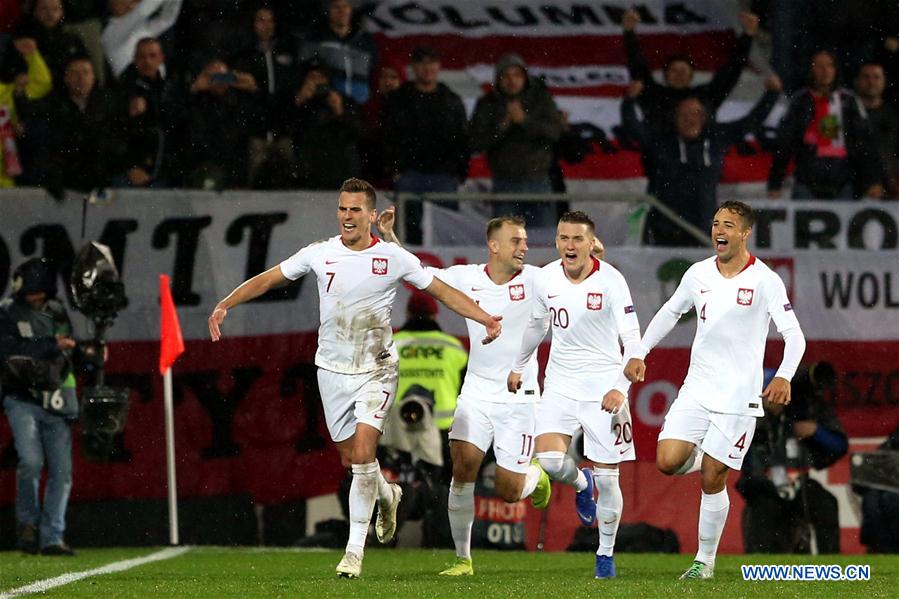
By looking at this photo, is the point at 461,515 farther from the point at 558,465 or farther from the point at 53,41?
the point at 53,41

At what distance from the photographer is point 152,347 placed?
15.5m

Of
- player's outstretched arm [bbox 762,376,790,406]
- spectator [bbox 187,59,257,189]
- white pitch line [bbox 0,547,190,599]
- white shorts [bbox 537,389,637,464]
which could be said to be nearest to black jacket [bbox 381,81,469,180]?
spectator [bbox 187,59,257,189]

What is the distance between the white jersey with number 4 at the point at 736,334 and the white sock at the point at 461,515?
1.79 meters

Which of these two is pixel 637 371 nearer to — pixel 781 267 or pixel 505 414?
pixel 505 414

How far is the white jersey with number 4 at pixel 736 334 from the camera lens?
1136cm

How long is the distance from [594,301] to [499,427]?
3.52 ft

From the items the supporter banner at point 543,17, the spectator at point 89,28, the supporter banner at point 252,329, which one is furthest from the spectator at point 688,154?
the spectator at point 89,28

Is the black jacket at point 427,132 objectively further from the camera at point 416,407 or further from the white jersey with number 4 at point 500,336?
the white jersey with number 4 at point 500,336

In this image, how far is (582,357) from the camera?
485 inches

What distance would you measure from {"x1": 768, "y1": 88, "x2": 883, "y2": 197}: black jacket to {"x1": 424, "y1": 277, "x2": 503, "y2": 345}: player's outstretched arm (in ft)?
22.5

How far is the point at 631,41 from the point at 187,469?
20.6ft

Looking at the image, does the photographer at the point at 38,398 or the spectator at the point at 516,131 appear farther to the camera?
the spectator at the point at 516,131

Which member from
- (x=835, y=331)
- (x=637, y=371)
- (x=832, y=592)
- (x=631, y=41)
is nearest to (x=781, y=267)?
(x=835, y=331)

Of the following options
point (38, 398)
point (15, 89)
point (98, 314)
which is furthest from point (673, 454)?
point (15, 89)
